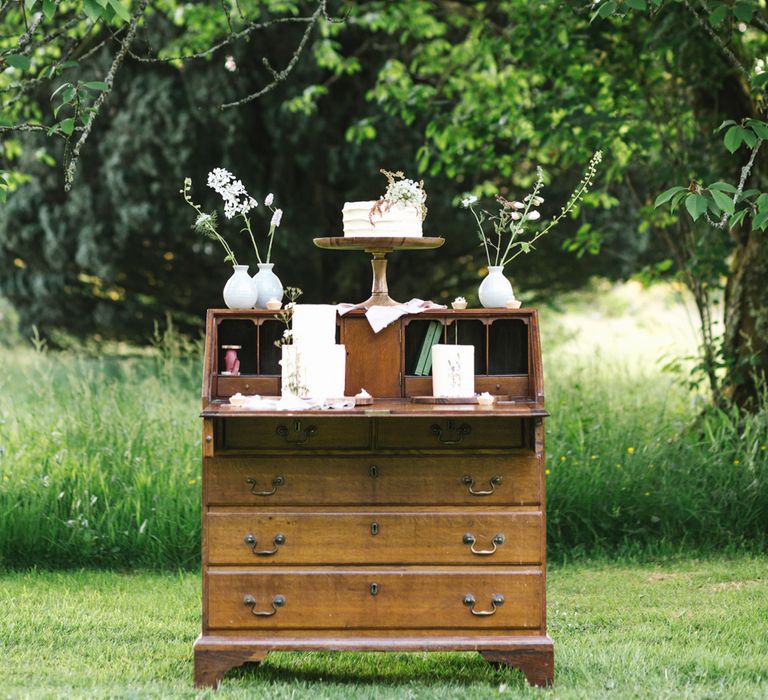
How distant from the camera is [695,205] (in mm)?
4566

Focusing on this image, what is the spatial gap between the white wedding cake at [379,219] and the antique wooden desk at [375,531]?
0.71 metres

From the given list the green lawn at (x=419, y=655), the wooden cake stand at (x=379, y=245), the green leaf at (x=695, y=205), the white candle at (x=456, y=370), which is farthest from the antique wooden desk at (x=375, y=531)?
the green leaf at (x=695, y=205)

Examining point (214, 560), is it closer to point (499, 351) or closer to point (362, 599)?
point (362, 599)

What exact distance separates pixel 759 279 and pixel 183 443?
411 cm

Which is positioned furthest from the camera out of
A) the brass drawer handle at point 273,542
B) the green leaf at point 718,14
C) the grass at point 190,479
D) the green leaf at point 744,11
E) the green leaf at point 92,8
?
the grass at point 190,479

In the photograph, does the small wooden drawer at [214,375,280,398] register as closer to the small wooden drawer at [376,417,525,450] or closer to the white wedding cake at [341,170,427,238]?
the small wooden drawer at [376,417,525,450]

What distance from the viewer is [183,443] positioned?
295 inches

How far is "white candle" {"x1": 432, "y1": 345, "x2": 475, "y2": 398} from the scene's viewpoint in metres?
4.50

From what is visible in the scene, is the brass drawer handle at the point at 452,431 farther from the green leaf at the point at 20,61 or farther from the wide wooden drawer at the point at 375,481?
the green leaf at the point at 20,61

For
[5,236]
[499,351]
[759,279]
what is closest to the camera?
[499,351]

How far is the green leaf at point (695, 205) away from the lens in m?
4.54

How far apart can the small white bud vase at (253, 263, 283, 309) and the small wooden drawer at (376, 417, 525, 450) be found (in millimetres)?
718

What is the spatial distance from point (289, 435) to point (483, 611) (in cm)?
101

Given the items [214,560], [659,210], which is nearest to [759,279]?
[659,210]
